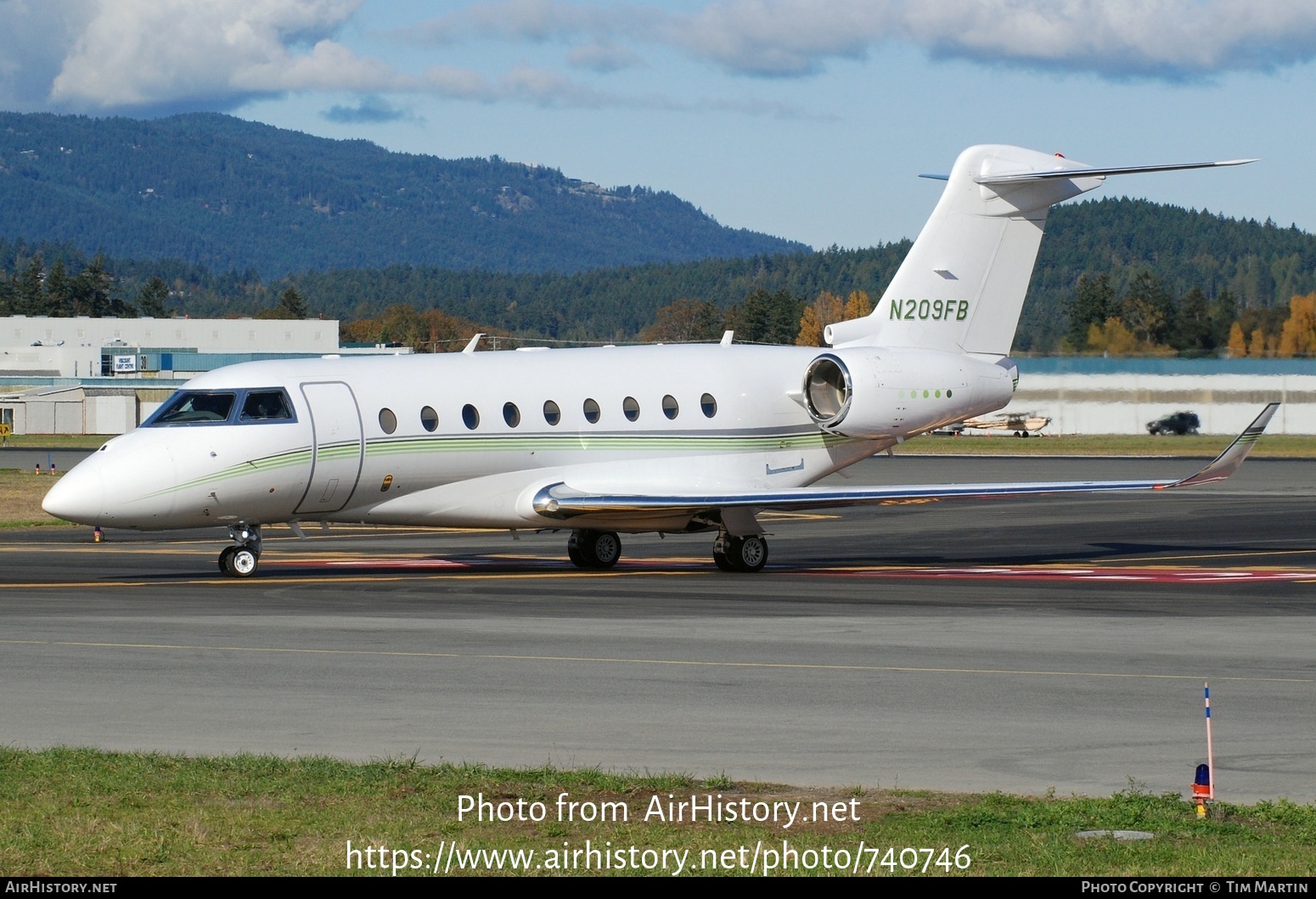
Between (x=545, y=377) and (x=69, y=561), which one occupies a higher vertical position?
(x=545, y=377)

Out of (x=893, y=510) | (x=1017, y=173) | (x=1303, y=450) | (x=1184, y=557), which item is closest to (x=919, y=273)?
(x=1017, y=173)

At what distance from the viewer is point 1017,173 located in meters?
29.5

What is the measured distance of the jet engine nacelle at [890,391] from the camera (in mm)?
28250

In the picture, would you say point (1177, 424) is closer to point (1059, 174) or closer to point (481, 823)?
point (1059, 174)

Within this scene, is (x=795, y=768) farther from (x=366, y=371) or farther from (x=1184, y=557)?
(x=1184, y=557)

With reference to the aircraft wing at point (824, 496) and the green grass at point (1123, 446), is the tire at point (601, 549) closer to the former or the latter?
the aircraft wing at point (824, 496)

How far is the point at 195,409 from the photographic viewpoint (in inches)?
959

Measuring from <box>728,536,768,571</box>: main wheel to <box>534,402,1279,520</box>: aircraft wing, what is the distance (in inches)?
34.4

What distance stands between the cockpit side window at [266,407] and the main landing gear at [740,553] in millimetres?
7115

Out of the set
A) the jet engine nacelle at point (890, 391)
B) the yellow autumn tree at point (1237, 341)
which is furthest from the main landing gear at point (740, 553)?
the yellow autumn tree at point (1237, 341)

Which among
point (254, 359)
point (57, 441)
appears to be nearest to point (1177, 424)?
point (57, 441)

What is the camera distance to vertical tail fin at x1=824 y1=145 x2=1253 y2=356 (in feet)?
97.3

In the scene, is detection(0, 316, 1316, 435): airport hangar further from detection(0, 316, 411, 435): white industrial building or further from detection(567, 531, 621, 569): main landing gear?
detection(567, 531, 621, 569): main landing gear
